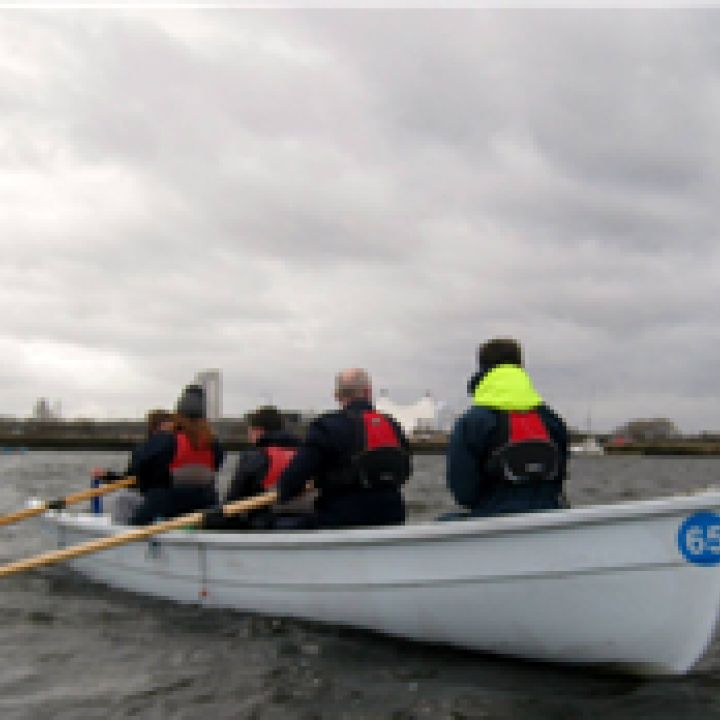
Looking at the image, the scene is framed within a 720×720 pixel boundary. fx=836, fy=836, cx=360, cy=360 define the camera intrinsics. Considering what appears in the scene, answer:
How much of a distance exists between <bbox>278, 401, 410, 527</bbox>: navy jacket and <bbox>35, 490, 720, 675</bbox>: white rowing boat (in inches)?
19.3

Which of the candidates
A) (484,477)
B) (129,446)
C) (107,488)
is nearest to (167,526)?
(107,488)

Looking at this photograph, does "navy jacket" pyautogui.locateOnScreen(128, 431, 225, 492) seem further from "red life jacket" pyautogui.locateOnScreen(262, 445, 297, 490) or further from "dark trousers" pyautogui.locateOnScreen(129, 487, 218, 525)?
"red life jacket" pyautogui.locateOnScreen(262, 445, 297, 490)

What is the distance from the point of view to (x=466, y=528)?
5.99 m

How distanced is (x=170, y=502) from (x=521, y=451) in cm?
493

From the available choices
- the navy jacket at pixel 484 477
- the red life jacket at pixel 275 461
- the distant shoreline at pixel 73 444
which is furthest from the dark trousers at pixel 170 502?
the distant shoreline at pixel 73 444

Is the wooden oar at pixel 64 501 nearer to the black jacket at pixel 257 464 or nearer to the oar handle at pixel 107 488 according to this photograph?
the oar handle at pixel 107 488

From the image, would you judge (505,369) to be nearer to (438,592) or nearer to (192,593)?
(438,592)

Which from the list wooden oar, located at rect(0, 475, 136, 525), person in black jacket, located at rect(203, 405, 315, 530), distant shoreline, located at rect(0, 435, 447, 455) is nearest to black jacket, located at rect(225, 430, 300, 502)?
person in black jacket, located at rect(203, 405, 315, 530)

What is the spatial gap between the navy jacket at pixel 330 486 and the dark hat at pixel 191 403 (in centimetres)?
211

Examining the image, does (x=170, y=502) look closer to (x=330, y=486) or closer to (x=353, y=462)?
(x=330, y=486)

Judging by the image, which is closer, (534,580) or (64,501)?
(534,580)

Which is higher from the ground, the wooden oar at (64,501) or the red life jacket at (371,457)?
the red life jacket at (371,457)

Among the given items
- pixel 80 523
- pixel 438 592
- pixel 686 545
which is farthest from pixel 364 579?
pixel 80 523

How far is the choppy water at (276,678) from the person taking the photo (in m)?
5.68
